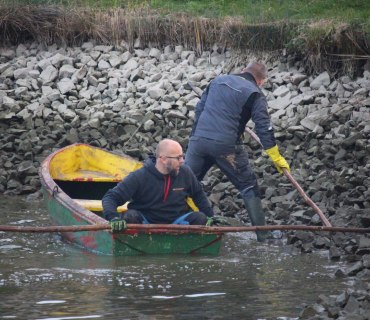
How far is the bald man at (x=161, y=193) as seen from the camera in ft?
38.4

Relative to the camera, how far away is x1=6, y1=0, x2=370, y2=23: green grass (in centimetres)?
2095

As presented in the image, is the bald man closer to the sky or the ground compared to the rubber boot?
closer to the sky

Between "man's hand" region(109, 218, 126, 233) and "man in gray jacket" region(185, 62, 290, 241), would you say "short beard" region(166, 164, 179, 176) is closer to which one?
"man's hand" region(109, 218, 126, 233)

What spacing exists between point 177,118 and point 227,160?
6.40m

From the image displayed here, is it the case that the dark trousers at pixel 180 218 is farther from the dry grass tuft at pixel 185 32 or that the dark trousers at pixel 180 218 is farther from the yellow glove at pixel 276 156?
the dry grass tuft at pixel 185 32

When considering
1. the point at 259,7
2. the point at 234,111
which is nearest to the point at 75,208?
the point at 234,111

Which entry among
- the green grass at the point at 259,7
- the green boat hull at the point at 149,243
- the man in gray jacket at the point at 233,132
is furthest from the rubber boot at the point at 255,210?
the green grass at the point at 259,7

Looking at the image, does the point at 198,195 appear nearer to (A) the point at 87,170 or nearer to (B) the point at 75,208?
(B) the point at 75,208

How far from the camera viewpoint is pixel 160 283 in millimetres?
11031

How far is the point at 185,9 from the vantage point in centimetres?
2295

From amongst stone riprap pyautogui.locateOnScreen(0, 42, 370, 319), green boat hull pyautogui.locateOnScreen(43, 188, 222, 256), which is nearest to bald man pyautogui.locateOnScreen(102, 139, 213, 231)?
green boat hull pyautogui.locateOnScreen(43, 188, 222, 256)

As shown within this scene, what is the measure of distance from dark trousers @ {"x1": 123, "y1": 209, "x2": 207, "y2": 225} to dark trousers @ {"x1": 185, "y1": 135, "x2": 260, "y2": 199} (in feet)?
3.76

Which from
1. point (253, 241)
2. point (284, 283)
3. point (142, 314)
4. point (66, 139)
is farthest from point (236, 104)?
point (66, 139)

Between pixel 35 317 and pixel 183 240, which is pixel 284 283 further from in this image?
pixel 35 317
